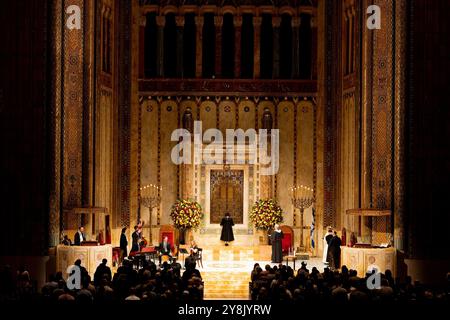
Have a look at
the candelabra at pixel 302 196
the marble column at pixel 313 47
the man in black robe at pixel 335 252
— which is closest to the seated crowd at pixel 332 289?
the man in black robe at pixel 335 252

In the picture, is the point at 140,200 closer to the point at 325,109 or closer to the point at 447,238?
the point at 325,109

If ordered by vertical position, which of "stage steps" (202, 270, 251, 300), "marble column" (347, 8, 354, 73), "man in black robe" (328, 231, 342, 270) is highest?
"marble column" (347, 8, 354, 73)

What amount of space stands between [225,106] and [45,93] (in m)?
12.0

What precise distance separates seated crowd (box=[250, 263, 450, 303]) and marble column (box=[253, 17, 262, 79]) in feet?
50.1

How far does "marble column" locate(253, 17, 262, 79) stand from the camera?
32.4 metres

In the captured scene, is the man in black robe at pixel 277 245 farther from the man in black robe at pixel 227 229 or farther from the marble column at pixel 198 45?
the marble column at pixel 198 45

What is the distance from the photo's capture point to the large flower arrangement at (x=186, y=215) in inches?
1206

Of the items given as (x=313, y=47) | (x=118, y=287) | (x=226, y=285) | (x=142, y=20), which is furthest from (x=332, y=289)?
(x=142, y=20)

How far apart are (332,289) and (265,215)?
1553 cm

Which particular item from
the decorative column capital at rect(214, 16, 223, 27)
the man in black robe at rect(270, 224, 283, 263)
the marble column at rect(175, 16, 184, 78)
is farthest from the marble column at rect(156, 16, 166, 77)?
the man in black robe at rect(270, 224, 283, 263)

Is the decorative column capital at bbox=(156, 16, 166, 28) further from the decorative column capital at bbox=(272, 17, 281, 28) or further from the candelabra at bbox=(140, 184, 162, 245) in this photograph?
the candelabra at bbox=(140, 184, 162, 245)

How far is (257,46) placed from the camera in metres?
32.4

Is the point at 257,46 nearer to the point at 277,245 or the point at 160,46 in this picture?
the point at 160,46

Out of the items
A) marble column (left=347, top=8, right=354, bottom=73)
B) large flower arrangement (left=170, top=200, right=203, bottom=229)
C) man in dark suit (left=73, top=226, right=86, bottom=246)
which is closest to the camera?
man in dark suit (left=73, top=226, right=86, bottom=246)
